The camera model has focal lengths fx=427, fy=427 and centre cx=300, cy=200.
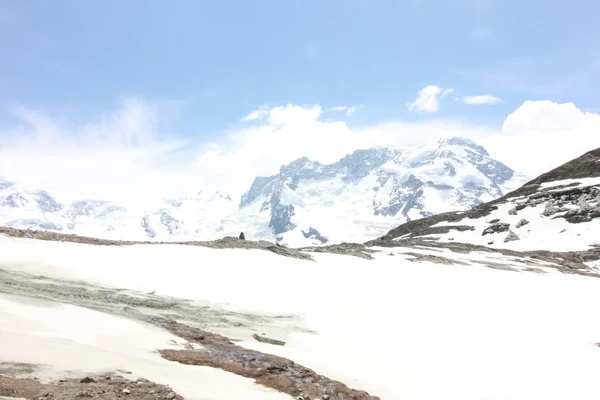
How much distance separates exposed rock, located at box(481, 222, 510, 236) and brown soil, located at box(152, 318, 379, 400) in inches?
3728

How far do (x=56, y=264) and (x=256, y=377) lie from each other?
14.2 meters

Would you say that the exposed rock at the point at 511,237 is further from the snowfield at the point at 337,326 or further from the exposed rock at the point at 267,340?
the exposed rock at the point at 267,340

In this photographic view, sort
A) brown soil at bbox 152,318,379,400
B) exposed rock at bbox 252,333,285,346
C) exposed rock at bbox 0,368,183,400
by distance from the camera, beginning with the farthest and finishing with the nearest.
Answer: exposed rock at bbox 252,333,285,346 < brown soil at bbox 152,318,379,400 < exposed rock at bbox 0,368,183,400

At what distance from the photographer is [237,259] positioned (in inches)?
1180

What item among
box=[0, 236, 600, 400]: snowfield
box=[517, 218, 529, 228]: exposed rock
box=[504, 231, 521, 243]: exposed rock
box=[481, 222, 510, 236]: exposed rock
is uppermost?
box=[517, 218, 529, 228]: exposed rock

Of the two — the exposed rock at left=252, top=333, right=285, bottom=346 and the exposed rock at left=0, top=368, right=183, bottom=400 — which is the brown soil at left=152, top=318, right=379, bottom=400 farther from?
the exposed rock at left=0, top=368, right=183, bottom=400

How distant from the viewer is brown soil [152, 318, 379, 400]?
11.0 metres

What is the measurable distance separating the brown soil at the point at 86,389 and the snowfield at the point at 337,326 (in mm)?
550

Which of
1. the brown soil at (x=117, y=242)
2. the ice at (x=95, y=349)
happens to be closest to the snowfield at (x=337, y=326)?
the ice at (x=95, y=349)

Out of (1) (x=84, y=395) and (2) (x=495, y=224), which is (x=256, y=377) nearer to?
(1) (x=84, y=395)

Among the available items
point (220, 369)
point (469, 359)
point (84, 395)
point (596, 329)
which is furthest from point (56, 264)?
point (596, 329)

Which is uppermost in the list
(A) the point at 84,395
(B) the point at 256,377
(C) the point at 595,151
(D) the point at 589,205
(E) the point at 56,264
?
(C) the point at 595,151

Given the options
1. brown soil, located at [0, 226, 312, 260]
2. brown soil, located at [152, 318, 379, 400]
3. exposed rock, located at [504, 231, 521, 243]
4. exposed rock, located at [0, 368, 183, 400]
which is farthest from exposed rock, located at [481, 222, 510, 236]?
exposed rock, located at [0, 368, 183, 400]

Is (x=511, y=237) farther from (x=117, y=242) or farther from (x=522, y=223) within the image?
(x=117, y=242)
